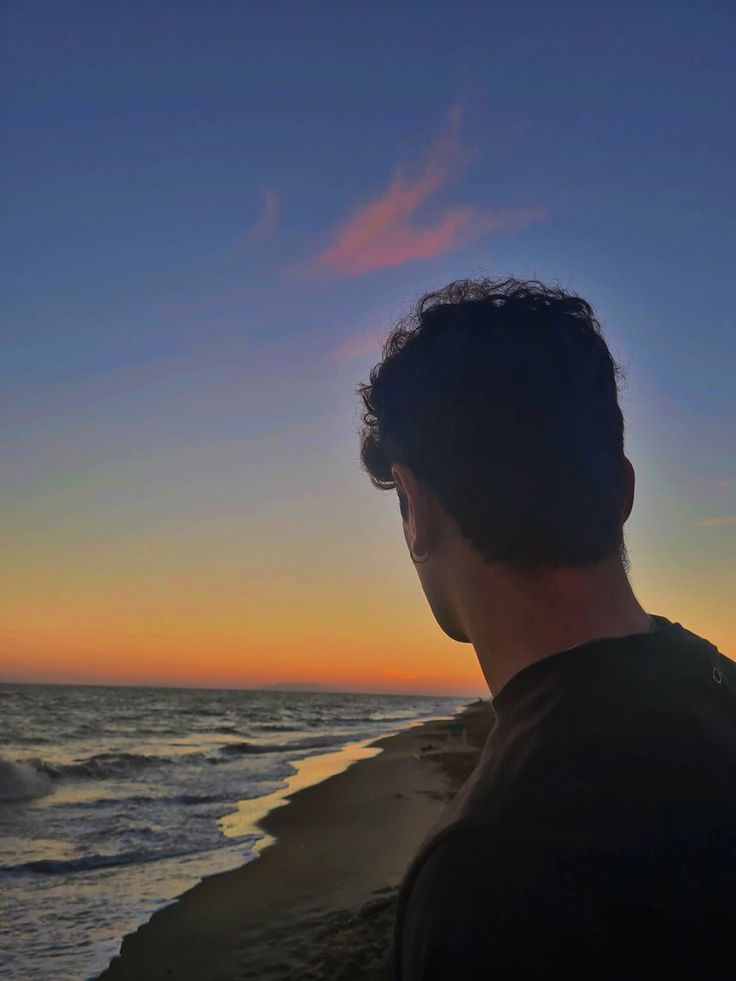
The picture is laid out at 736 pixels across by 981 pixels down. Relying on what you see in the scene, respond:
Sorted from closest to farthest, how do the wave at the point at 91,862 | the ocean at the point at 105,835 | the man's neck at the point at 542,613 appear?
the man's neck at the point at 542,613, the ocean at the point at 105,835, the wave at the point at 91,862

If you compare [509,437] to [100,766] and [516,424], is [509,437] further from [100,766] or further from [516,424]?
[100,766]

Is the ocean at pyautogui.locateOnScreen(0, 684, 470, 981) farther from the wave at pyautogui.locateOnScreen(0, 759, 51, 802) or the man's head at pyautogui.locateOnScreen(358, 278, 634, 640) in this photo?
the man's head at pyautogui.locateOnScreen(358, 278, 634, 640)

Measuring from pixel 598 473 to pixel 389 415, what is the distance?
0.45 m

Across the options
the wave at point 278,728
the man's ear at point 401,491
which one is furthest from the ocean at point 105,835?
the wave at point 278,728

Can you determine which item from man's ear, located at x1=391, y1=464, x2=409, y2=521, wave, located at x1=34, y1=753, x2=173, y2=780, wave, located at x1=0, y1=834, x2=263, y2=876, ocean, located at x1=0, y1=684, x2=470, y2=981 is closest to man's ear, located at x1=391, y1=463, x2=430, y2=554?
man's ear, located at x1=391, y1=464, x2=409, y2=521

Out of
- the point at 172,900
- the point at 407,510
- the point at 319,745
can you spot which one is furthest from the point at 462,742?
the point at 407,510

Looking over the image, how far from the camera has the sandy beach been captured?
5.88m

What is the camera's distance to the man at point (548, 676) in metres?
0.99

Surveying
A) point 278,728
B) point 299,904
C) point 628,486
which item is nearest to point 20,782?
point 299,904

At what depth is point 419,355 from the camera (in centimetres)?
165

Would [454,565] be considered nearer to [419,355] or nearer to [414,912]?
[419,355]

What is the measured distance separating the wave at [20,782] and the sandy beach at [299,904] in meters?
5.07

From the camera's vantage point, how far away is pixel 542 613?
1.38 meters

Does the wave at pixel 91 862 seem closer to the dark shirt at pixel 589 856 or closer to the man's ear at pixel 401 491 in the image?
the man's ear at pixel 401 491
